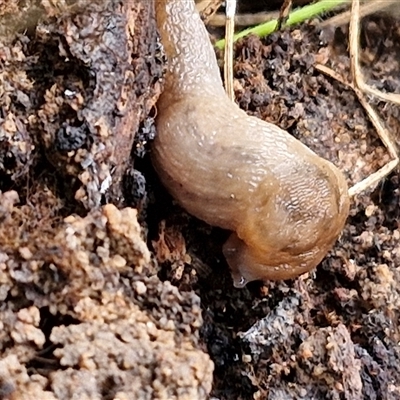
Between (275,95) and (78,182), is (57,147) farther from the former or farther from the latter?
(275,95)

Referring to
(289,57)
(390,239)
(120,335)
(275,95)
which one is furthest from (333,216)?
(120,335)

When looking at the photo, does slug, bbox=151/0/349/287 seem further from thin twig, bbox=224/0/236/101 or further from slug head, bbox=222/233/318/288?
thin twig, bbox=224/0/236/101

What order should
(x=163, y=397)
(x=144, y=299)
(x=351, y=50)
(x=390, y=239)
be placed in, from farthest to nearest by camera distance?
(x=351, y=50) → (x=390, y=239) → (x=144, y=299) → (x=163, y=397)

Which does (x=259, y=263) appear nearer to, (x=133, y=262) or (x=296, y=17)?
(x=133, y=262)

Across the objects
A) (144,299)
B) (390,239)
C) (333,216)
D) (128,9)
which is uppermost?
(128,9)

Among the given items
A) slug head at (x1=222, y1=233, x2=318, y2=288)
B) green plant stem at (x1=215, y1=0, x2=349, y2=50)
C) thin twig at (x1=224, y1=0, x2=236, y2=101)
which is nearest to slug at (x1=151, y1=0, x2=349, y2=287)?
slug head at (x1=222, y1=233, x2=318, y2=288)

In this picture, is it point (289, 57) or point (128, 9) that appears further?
point (289, 57)
